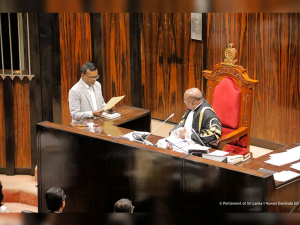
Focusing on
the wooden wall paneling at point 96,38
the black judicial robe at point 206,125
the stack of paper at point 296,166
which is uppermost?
the wooden wall paneling at point 96,38

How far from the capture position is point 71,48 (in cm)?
529

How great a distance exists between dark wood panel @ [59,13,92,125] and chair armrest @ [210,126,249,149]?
211 cm

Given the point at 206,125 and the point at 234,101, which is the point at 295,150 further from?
the point at 234,101

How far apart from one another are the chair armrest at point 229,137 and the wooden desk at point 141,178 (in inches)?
23.2

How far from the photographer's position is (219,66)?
4.53m

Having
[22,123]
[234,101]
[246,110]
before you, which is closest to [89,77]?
[22,123]

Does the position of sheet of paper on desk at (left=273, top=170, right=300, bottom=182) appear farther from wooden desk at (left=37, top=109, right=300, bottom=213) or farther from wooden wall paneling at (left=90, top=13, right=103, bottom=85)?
wooden wall paneling at (left=90, top=13, right=103, bottom=85)

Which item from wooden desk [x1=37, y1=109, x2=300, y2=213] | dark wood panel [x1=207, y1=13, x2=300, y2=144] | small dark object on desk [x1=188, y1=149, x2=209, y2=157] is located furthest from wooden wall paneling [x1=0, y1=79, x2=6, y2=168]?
dark wood panel [x1=207, y1=13, x2=300, y2=144]

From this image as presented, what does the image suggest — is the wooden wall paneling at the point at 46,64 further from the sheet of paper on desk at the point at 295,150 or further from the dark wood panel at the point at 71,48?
the sheet of paper on desk at the point at 295,150

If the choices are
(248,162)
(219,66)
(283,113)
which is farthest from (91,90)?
(283,113)

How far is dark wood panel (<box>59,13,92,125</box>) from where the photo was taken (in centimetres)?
517

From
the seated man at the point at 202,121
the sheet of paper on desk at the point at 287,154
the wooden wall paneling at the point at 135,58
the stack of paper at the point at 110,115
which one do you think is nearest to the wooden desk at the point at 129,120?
the stack of paper at the point at 110,115

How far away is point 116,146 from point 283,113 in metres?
2.83

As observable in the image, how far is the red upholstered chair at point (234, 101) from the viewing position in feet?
14.2
